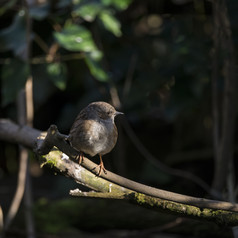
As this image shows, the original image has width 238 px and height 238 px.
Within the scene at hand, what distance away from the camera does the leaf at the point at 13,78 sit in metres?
3.73

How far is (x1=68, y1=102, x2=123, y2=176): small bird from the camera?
309 cm

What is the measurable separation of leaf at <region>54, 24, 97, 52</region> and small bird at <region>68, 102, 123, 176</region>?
59 cm

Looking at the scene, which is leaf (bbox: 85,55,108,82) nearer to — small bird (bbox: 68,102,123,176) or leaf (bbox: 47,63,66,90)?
leaf (bbox: 47,63,66,90)

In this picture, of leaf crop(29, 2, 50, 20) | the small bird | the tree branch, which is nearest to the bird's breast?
the small bird

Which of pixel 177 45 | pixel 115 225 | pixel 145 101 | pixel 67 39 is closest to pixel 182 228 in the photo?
pixel 115 225

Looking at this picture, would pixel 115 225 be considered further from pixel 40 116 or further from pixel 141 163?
pixel 40 116

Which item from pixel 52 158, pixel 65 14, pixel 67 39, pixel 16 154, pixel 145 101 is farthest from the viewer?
pixel 16 154

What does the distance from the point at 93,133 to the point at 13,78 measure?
1056mm

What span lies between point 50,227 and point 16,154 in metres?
1.36

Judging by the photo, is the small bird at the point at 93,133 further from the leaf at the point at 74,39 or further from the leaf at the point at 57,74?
the leaf at the point at 57,74

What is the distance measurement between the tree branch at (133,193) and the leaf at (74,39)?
116cm

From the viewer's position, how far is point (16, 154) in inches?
242

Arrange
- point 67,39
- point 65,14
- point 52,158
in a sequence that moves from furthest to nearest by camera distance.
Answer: point 65,14, point 67,39, point 52,158

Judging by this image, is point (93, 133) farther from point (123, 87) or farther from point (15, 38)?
point (123, 87)
